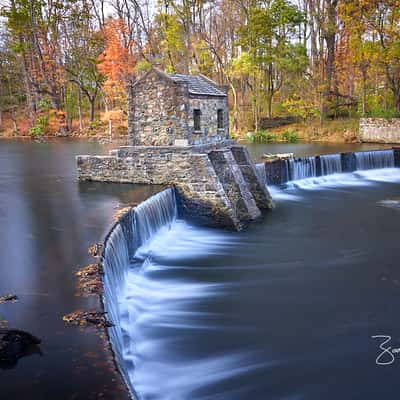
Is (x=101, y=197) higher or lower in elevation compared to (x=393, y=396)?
higher

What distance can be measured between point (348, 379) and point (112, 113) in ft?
102

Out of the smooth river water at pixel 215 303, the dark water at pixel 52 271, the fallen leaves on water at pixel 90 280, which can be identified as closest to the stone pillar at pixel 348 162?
the smooth river water at pixel 215 303

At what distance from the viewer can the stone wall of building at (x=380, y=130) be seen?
87.0 feet

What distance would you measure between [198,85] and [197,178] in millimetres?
3384

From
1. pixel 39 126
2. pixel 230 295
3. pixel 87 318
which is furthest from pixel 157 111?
pixel 39 126

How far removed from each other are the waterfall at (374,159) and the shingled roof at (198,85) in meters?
9.00

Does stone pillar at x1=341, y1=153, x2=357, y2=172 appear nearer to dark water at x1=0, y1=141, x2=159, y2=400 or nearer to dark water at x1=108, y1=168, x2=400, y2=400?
dark water at x1=108, y1=168, x2=400, y2=400

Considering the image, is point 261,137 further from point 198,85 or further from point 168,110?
point 168,110

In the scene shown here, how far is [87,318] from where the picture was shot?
5.21 m

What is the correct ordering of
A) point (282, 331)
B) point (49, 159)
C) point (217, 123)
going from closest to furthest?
point (282, 331), point (217, 123), point (49, 159)

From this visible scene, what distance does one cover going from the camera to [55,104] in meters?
37.0

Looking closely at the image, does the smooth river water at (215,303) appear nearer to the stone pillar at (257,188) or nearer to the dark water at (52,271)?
the dark water at (52,271)

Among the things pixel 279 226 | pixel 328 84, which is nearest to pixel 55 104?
pixel 328 84

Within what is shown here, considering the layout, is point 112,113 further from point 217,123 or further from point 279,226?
point 279,226
